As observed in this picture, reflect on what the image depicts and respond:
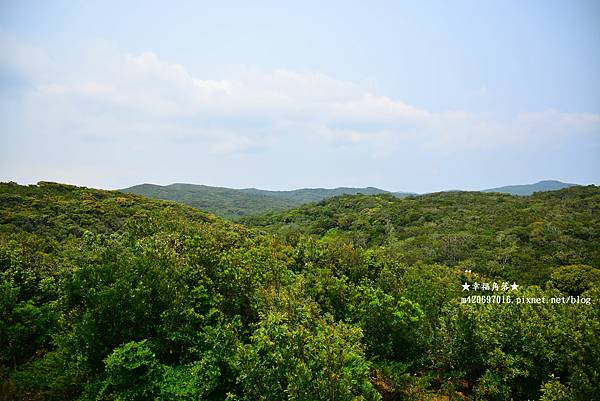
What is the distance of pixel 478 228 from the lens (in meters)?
63.0

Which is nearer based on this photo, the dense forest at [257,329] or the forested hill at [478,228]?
the dense forest at [257,329]

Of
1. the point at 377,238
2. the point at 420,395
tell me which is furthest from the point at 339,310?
the point at 377,238

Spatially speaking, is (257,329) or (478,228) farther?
(478,228)

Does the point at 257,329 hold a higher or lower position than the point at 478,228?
higher

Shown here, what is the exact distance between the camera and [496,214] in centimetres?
7012

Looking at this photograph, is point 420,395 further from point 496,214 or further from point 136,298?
point 496,214

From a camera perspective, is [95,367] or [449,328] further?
[449,328]

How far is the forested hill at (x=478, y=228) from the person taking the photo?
44781mm

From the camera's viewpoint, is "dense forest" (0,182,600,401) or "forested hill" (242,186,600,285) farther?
"forested hill" (242,186,600,285)

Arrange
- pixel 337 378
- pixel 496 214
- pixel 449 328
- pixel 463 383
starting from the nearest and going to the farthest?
pixel 337 378
pixel 449 328
pixel 463 383
pixel 496 214

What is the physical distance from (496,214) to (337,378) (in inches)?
2821

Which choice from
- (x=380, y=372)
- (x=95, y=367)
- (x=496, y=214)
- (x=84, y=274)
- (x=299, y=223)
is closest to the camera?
(x=95, y=367)

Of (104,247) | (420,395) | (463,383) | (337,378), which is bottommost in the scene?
(463,383)

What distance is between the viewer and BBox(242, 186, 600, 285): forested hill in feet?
147
